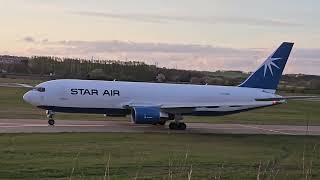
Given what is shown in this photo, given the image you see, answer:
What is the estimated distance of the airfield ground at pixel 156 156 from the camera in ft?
53.1

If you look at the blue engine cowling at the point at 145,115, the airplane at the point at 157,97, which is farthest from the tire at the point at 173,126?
the blue engine cowling at the point at 145,115

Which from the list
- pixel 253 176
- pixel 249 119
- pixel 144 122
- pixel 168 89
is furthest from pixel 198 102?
pixel 253 176

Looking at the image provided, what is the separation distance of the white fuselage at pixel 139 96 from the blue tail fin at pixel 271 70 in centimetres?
98

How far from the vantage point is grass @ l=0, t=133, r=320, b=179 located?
16172mm

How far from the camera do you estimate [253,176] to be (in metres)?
15.9

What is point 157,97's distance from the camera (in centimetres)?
3747

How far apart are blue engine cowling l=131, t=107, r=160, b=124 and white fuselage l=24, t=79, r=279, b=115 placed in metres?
1.62

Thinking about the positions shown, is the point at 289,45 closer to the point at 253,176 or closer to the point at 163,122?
the point at 163,122

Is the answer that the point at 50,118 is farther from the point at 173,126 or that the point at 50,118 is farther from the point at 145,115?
the point at 173,126

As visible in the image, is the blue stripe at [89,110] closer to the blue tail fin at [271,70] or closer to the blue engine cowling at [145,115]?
the blue engine cowling at [145,115]

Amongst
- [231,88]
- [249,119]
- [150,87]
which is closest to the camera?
[150,87]

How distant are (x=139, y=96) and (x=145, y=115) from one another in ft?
9.44

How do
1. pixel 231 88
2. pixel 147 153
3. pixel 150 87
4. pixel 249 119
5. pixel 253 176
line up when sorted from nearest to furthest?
pixel 253 176
pixel 147 153
pixel 150 87
pixel 231 88
pixel 249 119

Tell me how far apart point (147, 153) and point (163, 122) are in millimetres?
15582
